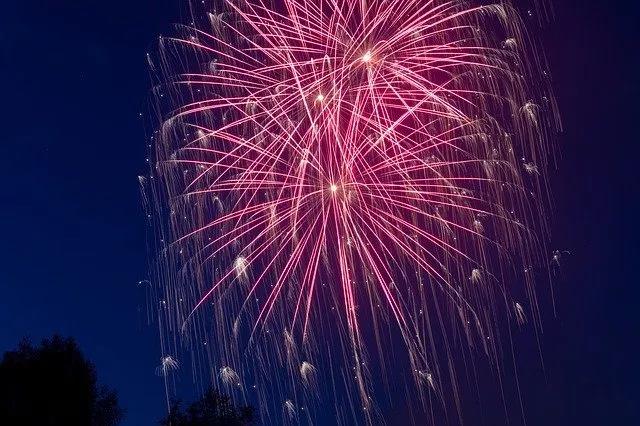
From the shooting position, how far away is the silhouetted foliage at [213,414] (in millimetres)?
28312

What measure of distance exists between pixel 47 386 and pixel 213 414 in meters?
7.47

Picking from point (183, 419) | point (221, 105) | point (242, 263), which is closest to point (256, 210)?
point (242, 263)

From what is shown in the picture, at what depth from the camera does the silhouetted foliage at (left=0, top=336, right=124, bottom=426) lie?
72.1ft

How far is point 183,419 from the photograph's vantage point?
28266 mm

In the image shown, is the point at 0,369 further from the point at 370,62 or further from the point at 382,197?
the point at 370,62

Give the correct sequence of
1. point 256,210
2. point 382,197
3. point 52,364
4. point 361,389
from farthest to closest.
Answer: point 52,364
point 256,210
point 382,197
point 361,389

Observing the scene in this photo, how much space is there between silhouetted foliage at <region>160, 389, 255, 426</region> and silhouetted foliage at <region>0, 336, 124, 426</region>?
4.78 metres

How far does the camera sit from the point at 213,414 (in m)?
28.9

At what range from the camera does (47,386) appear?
2330 cm

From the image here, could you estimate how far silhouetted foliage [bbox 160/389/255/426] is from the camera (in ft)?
92.9

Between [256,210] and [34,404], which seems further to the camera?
[34,404]

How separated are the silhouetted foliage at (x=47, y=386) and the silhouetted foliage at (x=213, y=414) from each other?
4776 millimetres

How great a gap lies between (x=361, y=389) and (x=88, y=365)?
11.3 metres

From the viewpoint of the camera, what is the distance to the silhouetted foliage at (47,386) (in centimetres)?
2197
